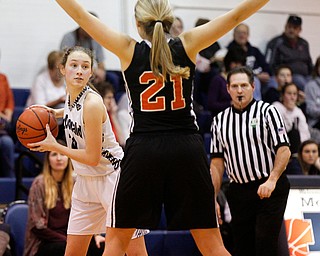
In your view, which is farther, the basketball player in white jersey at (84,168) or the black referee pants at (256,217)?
the black referee pants at (256,217)

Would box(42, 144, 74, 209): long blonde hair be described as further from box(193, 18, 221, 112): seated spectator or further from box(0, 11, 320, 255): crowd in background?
box(193, 18, 221, 112): seated spectator

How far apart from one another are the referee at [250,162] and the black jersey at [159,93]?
1770 mm

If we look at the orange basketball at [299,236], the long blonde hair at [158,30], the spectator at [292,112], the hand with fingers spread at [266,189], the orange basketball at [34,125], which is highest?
the long blonde hair at [158,30]

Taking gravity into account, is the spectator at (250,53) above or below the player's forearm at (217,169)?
above

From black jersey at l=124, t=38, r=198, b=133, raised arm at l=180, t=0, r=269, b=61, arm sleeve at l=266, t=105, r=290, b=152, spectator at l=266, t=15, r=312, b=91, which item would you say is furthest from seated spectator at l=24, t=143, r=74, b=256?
spectator at l=266, t=15, r=312, b=91

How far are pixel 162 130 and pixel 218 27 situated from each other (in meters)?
0.65

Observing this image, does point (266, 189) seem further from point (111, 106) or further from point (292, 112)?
point (292, 112)

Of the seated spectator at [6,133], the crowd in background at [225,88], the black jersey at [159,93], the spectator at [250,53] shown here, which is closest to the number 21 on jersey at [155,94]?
the black jersey at [159,93]

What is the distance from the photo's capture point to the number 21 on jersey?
3.82 m

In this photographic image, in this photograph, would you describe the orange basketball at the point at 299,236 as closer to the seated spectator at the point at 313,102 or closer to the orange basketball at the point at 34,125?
the orange basketball at the point at 34,125

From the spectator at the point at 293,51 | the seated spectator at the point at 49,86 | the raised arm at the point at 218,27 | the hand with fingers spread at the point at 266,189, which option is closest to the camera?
the raised arm at the point at 218,27

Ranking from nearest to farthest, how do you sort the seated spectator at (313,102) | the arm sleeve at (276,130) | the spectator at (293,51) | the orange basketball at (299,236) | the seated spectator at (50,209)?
the arm sleeve at (276,130) → the orange basketball at (299,236) → the seated spectator at (50,209) → the seated spectator at (313,102) → the spectator at (293,51)

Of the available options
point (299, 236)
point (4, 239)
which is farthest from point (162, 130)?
point (299, 236)

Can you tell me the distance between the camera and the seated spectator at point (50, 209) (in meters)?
6.38
